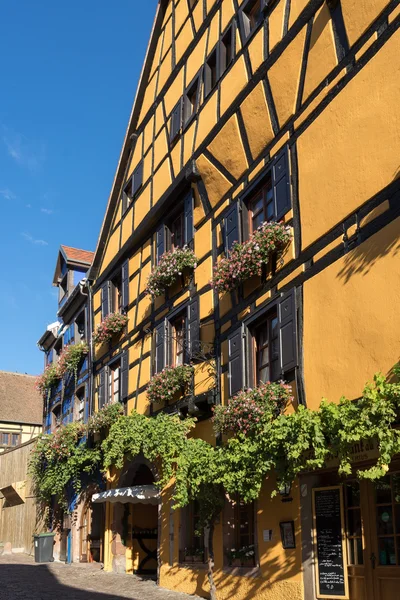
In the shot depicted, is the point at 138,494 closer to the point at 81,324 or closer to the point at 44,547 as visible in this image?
the point at 44,547

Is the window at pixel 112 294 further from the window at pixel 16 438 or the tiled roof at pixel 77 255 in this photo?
the window at pixel 16 438

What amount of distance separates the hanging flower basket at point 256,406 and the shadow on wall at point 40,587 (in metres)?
3.78

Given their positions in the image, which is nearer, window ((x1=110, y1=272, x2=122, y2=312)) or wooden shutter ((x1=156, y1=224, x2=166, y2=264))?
wooden shutter ((x1=156, y1=224, x2=166, y2=264))

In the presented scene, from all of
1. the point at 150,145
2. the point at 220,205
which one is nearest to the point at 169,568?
the point at 220,205

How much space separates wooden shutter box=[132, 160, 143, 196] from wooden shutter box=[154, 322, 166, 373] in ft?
12.8

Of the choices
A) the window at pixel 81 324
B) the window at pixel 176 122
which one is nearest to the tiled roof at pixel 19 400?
the window at pixel 81 324

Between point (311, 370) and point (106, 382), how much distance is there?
9.25 metres

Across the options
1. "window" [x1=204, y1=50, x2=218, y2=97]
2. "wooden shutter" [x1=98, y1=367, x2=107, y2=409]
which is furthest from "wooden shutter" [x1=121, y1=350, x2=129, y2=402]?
"window" [x1=204, y1=50, x2=218, y2=97]

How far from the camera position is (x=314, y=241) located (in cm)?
991

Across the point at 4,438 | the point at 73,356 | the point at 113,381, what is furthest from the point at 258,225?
the point at 4,438

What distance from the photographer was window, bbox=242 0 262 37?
41.3 feet

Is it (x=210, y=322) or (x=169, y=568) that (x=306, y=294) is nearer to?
(x=210, y=322)

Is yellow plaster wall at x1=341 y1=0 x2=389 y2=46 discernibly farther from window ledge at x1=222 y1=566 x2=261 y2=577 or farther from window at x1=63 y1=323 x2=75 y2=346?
window at x1=63 y1=323 x2=75 y2=346

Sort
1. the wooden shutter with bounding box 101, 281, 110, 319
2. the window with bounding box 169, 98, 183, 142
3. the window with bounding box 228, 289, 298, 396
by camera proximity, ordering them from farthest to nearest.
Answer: the wooden shutter with bounding box 101, 281, 110, 319 < the window with bounding box 169, 98, 183, 142 < the window with bounding box 228, 289, 298, 396
